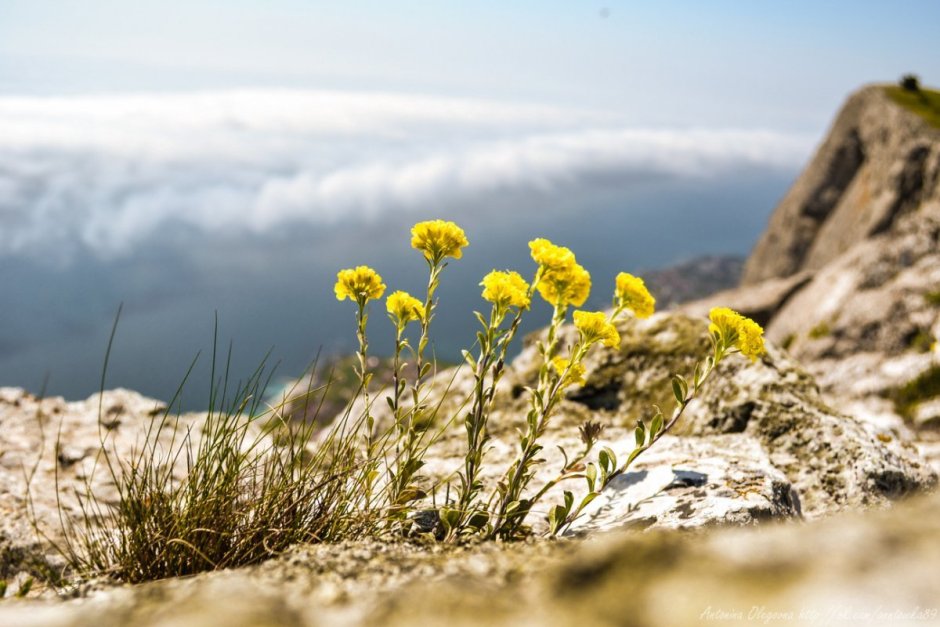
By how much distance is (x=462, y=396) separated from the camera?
6234mm

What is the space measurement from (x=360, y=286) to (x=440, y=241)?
20.9 inches

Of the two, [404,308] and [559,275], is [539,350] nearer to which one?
[559,275]

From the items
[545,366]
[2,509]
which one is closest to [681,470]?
[545,366]

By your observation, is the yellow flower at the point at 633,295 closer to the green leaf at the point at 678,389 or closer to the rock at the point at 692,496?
the green leaf at the point at 678,389

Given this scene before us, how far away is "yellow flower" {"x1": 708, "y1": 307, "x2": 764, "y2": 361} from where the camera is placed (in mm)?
2982

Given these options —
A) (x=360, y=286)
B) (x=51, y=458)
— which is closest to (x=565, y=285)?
(x=360, y=286)

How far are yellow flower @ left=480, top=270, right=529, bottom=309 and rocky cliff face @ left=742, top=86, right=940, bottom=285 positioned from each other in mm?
18488

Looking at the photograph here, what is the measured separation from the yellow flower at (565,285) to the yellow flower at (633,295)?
0.57 feet

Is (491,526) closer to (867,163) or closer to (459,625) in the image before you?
(459,625)

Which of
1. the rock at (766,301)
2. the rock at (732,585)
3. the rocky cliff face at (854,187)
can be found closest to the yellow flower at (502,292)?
the rock at (732,585)

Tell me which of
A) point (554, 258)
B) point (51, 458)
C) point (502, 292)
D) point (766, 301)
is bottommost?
point (766, 301)

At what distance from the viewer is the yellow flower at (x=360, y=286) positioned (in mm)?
3404

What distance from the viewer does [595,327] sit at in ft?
10.1

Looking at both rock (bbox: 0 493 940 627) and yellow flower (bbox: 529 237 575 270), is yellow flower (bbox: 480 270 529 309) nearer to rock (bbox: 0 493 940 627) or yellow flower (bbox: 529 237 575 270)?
yellow flower (bbox: 529 237 575 270)
